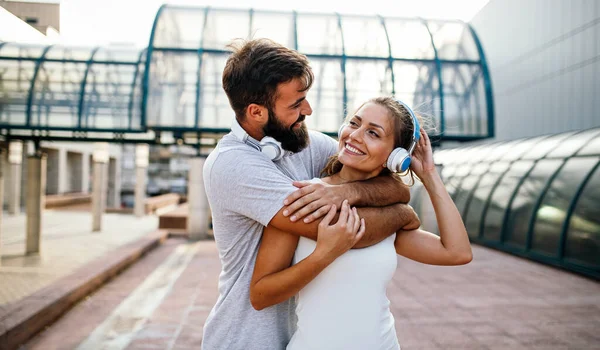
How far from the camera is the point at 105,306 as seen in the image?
24.2 ft

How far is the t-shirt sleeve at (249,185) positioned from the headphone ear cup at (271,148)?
7 cm

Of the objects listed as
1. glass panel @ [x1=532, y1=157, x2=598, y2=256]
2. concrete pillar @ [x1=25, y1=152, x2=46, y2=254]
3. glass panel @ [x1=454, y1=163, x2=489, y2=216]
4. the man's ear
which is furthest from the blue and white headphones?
glass panel @ [x1=454, y1=163, x2=489, y2=216]

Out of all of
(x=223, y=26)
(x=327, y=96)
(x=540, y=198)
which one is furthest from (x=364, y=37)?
(x=540, y=198)

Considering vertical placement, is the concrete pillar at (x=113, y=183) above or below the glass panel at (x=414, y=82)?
below

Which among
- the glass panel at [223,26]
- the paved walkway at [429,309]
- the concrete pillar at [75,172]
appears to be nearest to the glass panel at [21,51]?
the glass panel at [223,26]

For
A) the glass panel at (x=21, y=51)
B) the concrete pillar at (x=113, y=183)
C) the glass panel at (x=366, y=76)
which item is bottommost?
the concrete pillar at (x=113, y=183)

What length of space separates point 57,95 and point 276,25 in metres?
6.24

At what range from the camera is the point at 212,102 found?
13.4m

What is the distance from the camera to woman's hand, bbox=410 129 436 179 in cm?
213

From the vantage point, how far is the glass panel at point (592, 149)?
11.0 metres

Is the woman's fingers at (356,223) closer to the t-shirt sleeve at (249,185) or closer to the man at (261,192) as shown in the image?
the man at (261,192)

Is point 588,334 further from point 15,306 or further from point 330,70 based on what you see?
point 330,70

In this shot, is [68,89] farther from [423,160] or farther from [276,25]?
[423,160]

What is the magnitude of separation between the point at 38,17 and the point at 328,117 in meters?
9.54
